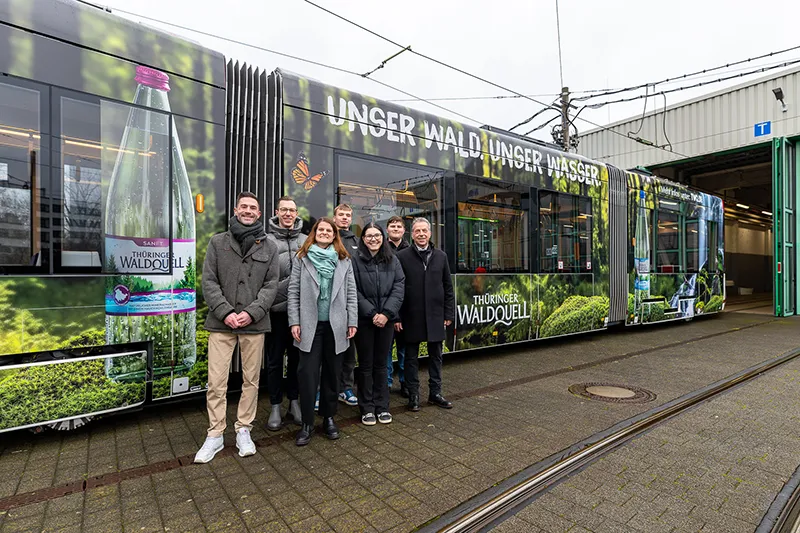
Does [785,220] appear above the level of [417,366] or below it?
above

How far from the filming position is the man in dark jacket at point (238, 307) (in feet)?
11.3

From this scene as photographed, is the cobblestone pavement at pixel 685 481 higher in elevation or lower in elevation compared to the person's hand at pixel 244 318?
lower

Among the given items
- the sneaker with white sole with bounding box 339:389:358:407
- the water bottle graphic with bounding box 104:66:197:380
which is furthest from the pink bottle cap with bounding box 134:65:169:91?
the sneaker with white sole with bounding box 339:389:358:407

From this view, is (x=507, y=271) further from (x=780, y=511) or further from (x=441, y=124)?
(x=780, y=511)

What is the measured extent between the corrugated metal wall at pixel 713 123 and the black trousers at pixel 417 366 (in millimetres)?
15219

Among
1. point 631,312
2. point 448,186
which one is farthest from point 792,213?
point 448,186

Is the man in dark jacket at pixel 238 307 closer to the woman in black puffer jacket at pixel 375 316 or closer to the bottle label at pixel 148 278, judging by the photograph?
the bottle label at pixel 148 278

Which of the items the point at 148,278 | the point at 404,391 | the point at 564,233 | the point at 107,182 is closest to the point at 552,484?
the point at 404,391

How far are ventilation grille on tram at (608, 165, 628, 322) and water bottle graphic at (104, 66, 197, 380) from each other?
301 inches

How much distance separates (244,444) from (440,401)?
2000mm

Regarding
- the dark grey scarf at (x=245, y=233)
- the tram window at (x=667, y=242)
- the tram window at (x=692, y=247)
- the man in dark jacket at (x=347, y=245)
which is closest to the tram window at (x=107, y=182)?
the dark grey scarf at (x=245, y=233)

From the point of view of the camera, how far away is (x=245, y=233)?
353cm

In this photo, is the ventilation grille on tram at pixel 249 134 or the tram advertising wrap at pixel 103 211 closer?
the tram advertising wrap at pixel 103 211

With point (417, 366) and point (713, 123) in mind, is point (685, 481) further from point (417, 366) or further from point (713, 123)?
point (713, 123)
